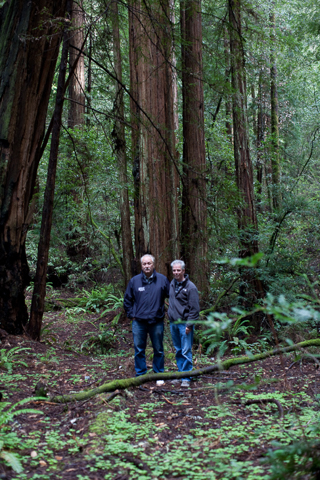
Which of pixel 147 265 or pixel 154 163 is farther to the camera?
pixel 154 163

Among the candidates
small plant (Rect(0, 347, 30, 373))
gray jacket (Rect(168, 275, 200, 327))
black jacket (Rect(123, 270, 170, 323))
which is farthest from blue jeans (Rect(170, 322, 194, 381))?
small plant (Rect(0, 347, 30, 373))

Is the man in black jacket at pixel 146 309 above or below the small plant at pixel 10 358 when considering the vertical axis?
above

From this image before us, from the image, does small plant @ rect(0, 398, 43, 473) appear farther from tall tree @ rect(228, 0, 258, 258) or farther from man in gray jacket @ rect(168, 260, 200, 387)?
tall tree @ rect(228, 0, 258, 258)

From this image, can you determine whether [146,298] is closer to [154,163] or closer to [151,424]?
[151,424]

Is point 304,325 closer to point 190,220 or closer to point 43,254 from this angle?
point 190,220

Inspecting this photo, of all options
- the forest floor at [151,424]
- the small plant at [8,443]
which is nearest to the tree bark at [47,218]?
the forest floor at [151,424]

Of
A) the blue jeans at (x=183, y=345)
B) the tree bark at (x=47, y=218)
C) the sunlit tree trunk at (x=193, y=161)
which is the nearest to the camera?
the blue jeans at (x=183, y=345)

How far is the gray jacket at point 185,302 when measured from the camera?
596 cm

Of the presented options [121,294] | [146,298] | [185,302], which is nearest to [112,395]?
[146,298]

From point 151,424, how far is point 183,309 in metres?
2.27

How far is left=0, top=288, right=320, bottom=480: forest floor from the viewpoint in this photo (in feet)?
9.55

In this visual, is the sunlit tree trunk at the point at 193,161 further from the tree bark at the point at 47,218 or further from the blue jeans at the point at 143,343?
the tree bark at the point at 47,218

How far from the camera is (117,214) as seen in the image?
14266 mm

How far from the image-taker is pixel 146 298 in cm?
609
